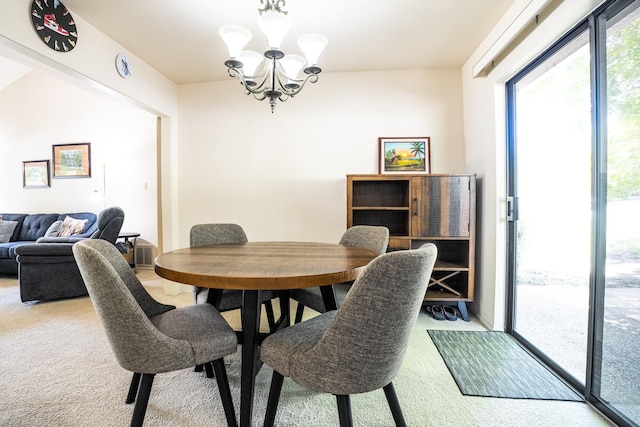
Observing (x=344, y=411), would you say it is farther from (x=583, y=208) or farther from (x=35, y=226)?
(x=35, y=226)

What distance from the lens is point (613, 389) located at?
134 cm

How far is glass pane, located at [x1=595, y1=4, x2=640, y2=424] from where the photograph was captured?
4.04 feet

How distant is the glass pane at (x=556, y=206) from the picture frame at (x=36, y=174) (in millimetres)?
6483

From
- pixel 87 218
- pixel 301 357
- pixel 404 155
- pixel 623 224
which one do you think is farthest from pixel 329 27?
pixel 87 218

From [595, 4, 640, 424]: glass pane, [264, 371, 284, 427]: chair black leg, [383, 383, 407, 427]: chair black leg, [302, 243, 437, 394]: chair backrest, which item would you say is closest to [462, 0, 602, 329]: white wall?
[595, 4, 640, 424]: glass pane

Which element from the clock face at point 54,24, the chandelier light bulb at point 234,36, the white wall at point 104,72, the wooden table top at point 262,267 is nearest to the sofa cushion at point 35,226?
the white wall at point 104,72

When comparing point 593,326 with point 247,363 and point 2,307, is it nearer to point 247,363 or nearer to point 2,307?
point 247,363

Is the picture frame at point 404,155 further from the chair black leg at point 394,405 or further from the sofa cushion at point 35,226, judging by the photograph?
the sofa cushion at point 35,226

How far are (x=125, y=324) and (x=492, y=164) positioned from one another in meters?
2.57

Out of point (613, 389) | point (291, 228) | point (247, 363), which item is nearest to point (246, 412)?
point (247, 363)

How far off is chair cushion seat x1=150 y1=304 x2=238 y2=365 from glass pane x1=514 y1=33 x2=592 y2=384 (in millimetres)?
1899

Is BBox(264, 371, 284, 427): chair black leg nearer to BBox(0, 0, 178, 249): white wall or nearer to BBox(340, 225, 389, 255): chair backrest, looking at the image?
BBox(340, 225, 389, 255): chair backrest

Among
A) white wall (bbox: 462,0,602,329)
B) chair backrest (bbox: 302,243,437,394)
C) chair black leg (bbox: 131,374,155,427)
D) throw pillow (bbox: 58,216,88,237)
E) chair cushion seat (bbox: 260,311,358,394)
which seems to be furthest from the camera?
throw pillow (bbox: 58,216,88,237)

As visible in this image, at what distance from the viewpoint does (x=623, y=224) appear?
1.29 metres
